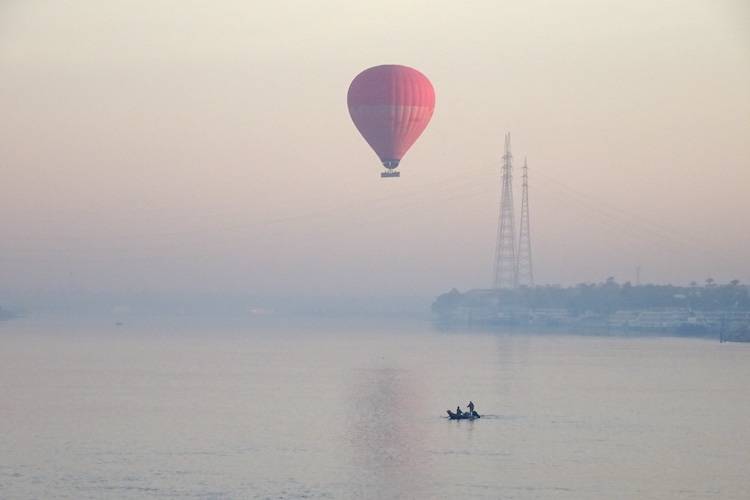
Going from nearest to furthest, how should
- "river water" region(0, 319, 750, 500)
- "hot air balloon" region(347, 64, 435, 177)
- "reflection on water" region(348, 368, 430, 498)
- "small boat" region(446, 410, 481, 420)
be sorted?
"river water" region(0, 319, 750, 500), "reflection on water" region(348, 368, 430, 498), "small boat" region(446, 410, 481, 420), "hot air balloon" region(347, 64, 435, 177)

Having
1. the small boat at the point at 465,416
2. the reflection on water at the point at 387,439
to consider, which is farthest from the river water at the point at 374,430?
the small boat at the point at 465,416

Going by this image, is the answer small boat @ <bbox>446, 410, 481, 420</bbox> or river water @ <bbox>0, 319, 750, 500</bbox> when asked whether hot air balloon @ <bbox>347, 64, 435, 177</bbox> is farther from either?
small boat @ <bbox>446, 410, 481, 420</bbox>

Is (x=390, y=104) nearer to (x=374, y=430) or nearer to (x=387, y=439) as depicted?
(x=374, y=430)

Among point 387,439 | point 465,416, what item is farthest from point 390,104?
point 387,439

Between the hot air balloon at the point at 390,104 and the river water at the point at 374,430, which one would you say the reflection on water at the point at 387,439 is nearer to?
the river water at the point at 374,430

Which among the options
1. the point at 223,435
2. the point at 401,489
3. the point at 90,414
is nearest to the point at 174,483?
the point at 401,489

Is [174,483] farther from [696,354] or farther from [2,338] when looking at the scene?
[2,338]

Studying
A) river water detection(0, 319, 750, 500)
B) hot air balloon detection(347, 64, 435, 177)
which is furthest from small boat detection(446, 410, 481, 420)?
hot air balloon detection(347, 64, 435, 177)

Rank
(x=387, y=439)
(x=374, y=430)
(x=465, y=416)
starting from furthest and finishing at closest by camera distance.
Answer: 1. (x=465, y=416)
2. (x=374, y=430)
3. (x=387, y=439)
